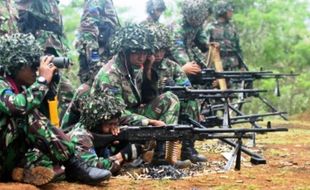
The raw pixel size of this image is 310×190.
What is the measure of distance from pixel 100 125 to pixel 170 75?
2058mm

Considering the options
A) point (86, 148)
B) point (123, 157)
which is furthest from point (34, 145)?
point (123, 157)

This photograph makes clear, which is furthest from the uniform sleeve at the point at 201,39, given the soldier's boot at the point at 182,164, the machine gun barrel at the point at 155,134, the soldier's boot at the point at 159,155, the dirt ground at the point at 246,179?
the machine gun barrel at the point at 155,134

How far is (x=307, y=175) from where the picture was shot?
5.74 meters

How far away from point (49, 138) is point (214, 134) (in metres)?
1.68

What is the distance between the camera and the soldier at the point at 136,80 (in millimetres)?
6023

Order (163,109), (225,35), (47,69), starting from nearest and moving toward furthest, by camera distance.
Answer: (47,69), (163,109), (225,35)

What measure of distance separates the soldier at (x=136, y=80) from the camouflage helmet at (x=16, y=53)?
1121 millimetres

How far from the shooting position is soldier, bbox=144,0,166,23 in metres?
8.65

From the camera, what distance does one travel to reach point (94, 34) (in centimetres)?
803

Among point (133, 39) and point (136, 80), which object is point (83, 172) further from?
point (133, 39)

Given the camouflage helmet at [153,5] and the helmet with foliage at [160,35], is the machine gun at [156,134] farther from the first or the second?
the camouflage helmet at [153,5]

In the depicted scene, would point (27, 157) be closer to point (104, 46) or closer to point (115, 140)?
point (115, 140)

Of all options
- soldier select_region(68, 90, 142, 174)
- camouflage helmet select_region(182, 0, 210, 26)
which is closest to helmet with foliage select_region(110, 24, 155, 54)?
soldier select_region(68, 90, 142, 174)

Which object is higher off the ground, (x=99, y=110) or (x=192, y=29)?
(x=192, y=29)
